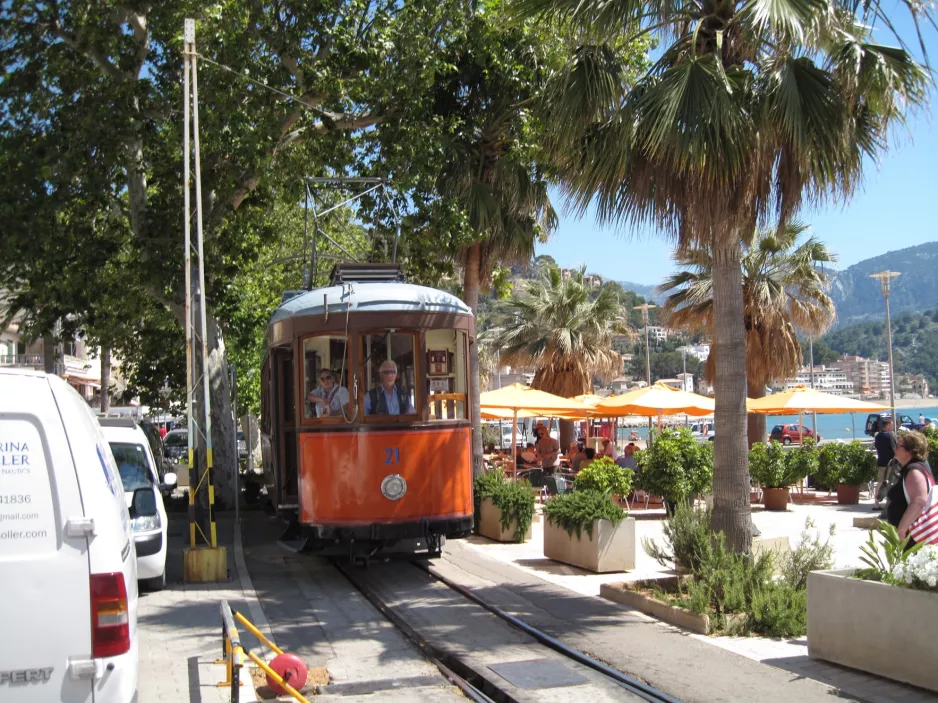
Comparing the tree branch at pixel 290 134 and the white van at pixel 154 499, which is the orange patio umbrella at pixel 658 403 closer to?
the tree branch at pixel 290 134

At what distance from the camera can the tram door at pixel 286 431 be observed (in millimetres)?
13047

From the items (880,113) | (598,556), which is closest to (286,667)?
(598,556)

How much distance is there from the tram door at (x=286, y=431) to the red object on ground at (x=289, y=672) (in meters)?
5.99

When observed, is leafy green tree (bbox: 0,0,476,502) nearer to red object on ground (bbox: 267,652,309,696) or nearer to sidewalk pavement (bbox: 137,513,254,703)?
sidewalk pavement (bbox: 137,513,254,703)

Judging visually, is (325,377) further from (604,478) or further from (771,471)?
(771,471)

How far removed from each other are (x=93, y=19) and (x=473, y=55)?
6.78m

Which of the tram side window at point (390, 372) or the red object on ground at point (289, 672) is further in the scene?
the tram side window at point (390, 372)

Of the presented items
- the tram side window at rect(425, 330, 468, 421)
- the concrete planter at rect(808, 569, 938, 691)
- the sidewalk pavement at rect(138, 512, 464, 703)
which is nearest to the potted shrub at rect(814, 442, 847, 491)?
the tram side window at rect(425, 330, 468, 421)

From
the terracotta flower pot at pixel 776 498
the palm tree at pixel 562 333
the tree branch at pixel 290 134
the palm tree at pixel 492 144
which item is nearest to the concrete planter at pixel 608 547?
the palm tree at pixel 492 144

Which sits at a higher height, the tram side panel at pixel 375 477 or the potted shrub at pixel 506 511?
the tram side panel at pixel 375 477

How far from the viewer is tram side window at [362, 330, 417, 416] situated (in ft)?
37.0

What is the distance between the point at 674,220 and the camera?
10.4 meters

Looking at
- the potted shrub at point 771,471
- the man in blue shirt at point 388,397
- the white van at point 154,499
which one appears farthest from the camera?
the potted shrub at point 771,471

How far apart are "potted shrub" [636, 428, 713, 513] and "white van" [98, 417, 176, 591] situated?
8852 millimetres
